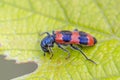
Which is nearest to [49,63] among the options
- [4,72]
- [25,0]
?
[25,0]

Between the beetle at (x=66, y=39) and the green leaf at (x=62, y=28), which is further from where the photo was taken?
the beetle at (x=66, y=39)

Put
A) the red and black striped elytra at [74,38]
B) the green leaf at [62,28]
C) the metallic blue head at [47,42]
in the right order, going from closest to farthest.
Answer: the green leaf at [62,28]
the red and black striped elytra at [74,38]
the metallic blue head at [47,42]

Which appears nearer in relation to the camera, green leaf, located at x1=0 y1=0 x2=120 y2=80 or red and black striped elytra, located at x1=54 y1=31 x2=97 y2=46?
green leaf, located at x1=0 y1=0 x2=120 y2=80

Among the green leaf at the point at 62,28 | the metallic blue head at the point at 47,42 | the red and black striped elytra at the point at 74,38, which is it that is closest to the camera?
the green leaf at the point at 62,28

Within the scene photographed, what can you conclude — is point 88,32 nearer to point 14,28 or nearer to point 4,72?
point 14,28

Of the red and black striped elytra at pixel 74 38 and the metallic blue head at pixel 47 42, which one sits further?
the metallic blue head at pixel 47 42
